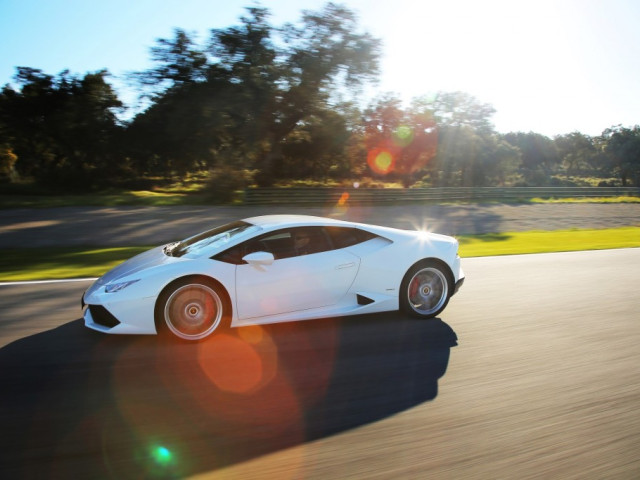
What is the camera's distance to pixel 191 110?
84.2ft

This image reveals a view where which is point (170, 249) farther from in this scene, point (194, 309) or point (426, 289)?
point (426, 289)

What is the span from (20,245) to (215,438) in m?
12.0

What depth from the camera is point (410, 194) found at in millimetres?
28250

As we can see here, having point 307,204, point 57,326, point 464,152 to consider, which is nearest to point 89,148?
point 307,204

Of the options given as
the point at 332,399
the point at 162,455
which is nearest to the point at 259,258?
the point at 332,399

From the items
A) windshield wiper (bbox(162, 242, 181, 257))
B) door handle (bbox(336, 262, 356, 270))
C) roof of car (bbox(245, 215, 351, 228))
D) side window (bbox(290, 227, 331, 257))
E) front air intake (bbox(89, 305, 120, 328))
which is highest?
roof of car (bbox(245, 215, 351, 228))

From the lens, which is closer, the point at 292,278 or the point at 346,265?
the point at 292,278

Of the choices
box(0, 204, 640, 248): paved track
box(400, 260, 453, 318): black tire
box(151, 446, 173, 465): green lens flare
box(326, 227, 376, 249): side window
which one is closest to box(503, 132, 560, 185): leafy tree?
box(0, 204, 640, 248): paved track

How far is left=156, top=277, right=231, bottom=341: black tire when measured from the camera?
4816mm

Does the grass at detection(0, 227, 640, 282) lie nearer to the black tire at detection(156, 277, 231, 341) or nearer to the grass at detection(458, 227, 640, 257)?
the grass at detection(458, 227, 640, 257)

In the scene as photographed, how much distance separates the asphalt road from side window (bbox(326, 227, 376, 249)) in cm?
88

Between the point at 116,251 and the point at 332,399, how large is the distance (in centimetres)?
931

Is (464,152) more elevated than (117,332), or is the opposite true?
(464,152)

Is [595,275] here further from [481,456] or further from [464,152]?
[464,152]
